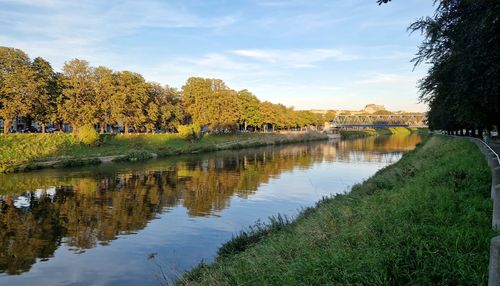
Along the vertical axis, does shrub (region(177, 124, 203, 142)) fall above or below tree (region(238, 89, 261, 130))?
below

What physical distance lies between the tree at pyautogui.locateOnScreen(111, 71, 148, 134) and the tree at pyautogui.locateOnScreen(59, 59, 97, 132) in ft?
12.9

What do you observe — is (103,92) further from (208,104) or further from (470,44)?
(470,44)

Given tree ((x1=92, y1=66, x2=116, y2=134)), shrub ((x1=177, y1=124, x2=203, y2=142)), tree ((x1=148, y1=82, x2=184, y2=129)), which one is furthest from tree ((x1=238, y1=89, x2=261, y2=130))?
tree ((x1=92, y1=66, x2=116, y2=134))

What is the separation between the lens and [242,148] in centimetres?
8638

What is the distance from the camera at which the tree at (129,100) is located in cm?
7148

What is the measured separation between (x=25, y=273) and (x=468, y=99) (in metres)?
18.8

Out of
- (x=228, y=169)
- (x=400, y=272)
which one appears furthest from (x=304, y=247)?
(x=228, y=169)

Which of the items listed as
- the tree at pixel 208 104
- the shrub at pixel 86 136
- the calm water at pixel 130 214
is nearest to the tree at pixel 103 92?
the shrub at pixel 86 136

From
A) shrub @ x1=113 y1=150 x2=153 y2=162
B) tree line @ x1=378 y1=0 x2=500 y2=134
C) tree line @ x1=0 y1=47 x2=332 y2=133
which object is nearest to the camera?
tree line @ x1=378 y1=0 x2=500 y2=134

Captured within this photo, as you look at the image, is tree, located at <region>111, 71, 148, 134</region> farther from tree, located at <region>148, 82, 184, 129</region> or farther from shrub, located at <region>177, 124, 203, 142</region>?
shrub, located at <region>177, 124, 203, 142</region>

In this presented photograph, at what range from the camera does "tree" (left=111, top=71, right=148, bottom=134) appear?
7148 centimetres

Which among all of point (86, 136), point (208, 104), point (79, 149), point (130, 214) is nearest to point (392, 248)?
point (130, 214)

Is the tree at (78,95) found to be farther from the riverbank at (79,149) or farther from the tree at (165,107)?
the tree at (165,107)

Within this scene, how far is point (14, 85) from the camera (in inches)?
2312
